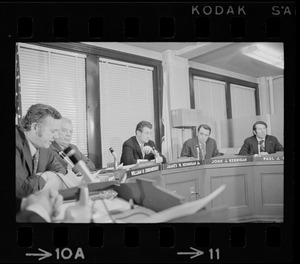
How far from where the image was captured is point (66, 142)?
1.58 m

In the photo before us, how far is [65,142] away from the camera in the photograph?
1575 mm

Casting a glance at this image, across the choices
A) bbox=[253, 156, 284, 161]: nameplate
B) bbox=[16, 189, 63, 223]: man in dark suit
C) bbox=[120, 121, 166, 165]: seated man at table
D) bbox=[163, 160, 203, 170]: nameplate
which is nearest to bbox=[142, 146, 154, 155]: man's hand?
bbox=[120, 121, 166, 165]: seated man at table

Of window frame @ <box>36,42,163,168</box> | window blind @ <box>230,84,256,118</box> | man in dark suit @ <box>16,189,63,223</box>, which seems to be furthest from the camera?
window blind @ <box>230,84,256,118</box>

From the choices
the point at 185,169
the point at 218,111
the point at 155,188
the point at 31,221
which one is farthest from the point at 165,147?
the point at 31,221

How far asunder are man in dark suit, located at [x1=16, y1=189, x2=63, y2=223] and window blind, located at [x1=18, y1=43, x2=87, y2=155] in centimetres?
31

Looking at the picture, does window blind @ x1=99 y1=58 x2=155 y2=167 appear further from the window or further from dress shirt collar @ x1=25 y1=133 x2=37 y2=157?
dress shirt collar @ x1=25 y1=133 x2=37 y2=157

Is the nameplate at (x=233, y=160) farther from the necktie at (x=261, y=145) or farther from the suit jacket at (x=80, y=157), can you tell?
the suit jacket at (x=80, y=157)

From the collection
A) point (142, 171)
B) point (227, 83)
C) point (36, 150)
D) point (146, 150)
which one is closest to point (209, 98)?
point (227, 83)

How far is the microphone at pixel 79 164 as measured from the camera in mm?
1521

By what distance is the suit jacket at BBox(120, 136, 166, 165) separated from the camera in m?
1.62

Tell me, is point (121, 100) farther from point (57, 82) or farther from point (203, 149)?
point (203, 149)

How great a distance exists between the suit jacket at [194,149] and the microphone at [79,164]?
1.93 feet
